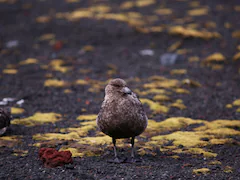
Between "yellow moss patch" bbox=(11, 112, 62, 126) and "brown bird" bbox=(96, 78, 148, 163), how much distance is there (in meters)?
4.80

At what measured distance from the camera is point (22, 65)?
2127 cm

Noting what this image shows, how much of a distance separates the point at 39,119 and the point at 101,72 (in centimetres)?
757

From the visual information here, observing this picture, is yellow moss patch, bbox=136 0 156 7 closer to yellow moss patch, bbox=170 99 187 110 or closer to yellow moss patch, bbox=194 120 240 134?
yellow moss patch, bbox=170 99 187 110

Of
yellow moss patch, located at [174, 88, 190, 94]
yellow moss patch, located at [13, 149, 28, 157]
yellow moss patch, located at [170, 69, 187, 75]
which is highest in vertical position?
yellow moss patch, located at [170, 69, 187, 75]

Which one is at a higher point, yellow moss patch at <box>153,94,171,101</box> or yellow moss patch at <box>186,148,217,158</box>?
yellow moss patch at <box>153,94,171,101</box>

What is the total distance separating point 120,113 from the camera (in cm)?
834

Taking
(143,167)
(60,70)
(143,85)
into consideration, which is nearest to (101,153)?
(143,167)

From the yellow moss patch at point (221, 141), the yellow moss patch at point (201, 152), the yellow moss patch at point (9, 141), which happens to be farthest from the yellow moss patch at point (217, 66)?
the yellow moss patch at point (9, 141)

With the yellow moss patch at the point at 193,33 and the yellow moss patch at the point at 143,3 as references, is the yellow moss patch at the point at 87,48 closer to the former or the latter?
the yellow moss patch at the point at 193,33

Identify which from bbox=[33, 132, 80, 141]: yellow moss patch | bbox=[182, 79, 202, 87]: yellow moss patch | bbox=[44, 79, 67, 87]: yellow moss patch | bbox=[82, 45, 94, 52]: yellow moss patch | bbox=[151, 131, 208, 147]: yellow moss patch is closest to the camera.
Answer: bbox=[151, 131, 208, 147]: yellow moss patch

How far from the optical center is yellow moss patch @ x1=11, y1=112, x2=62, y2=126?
12.7 meters

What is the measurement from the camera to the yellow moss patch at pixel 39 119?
12.7 metres

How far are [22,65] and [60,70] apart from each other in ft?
Result: 9.07

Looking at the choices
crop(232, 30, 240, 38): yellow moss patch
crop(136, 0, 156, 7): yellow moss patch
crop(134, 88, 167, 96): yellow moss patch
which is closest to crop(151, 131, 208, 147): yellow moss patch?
crop(134, 88, 167, 96): yellow moss patch
